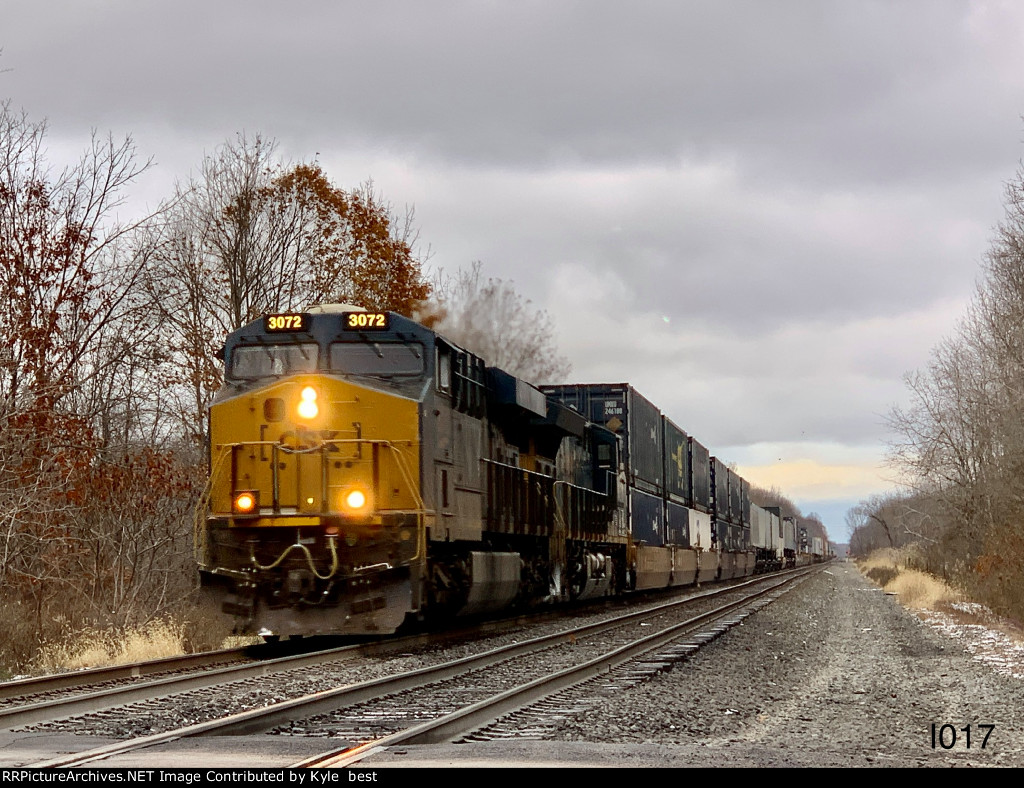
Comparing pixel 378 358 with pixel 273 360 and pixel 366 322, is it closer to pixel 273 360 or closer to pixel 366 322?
pixel 366 322

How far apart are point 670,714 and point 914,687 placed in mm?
3300

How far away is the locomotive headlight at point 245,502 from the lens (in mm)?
13664

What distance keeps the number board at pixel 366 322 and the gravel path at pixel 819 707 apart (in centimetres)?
551

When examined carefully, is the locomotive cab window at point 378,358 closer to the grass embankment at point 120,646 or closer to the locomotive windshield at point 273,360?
the locomotive windshield at point 273,360

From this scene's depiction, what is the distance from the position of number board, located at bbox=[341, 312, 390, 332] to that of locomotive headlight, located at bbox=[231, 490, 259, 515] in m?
2.44

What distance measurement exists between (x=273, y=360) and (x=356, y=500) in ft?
7.70

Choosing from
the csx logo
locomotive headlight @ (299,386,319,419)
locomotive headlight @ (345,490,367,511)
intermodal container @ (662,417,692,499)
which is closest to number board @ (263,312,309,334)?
locomotive headlight @ (299,386,319,419)

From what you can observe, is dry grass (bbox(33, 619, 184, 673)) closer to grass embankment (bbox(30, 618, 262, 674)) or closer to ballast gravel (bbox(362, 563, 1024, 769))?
grass embankment (bbox(30, 618, 262, 674))

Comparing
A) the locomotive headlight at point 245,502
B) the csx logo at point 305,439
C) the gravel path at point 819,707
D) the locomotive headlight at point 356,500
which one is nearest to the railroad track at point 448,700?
the gravel path at point 819,707

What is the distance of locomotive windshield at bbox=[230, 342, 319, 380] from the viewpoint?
14.6 m

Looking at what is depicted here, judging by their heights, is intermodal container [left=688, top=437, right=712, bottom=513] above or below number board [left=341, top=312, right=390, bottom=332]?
below
